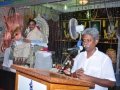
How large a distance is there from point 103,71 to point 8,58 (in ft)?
9.57

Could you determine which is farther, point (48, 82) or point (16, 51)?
point (16, 51)

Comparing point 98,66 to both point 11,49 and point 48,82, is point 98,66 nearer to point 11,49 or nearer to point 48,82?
point 48,82

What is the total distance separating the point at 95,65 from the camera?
9.35 feet

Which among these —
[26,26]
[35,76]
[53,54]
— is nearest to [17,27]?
[26,26]

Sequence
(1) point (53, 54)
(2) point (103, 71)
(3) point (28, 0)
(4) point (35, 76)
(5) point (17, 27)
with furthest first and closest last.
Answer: (5) point (17, 27) < (3) point (28, 0) < (1) point (53, 54) < (2) point (103, 71) < (4) point (35, 76)

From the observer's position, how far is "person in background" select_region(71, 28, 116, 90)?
8.87 feet

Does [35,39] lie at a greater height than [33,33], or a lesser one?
lesser

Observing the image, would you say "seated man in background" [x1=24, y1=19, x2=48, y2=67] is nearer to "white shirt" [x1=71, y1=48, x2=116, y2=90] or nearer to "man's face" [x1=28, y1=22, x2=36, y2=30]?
"man's face" [x1=28, y1=22, x2=36, y2=30]

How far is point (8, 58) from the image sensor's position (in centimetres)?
529

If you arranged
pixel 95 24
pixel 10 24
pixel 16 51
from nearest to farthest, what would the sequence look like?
pixel 95 24 → pixel 16 51 → pixel 10 24

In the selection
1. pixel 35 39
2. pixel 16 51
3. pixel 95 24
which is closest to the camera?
pixel 95 24

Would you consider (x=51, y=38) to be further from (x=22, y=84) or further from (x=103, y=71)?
(x=22, y=84)

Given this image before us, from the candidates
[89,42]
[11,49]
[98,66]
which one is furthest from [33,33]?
[98,66]

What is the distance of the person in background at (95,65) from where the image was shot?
2.71 metres
